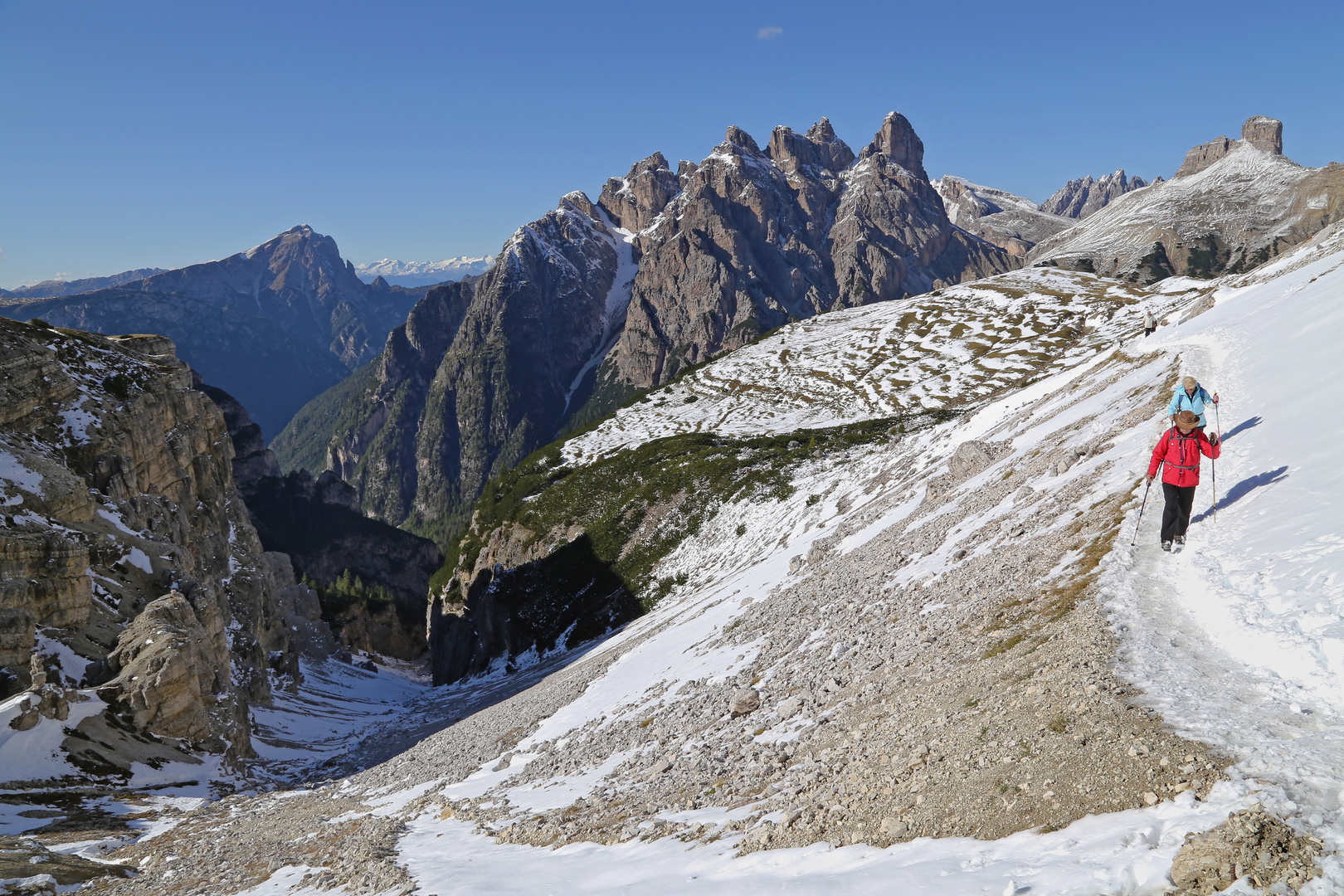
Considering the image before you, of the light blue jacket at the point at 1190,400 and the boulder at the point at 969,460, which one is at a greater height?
the light blue jacket at the point at 1190,400

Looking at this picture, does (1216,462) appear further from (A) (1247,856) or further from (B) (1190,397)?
(A) (1247,856)

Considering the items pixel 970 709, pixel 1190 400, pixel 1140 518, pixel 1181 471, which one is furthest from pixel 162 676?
pixel 1190 400

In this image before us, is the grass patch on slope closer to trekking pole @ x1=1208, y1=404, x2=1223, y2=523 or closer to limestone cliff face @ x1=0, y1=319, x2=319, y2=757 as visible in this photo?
limestone cliff face @ x1=0, y1=319, x2=319, y2=757

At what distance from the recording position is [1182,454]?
47.8ft

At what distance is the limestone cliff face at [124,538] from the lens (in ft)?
121

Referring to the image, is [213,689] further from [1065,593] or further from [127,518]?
[1065,593]

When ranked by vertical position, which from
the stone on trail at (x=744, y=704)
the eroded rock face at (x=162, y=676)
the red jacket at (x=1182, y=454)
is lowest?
the eroded rock face at (x=162, y=676)

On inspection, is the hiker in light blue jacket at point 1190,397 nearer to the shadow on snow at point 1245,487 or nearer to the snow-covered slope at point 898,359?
the shadow on snow at point 1245,487

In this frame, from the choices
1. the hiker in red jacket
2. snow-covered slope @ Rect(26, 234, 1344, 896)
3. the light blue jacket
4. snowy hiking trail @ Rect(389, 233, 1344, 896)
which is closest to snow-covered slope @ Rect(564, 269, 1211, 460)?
snow-covered slope @ Rect(26, 234, 1344, 896)

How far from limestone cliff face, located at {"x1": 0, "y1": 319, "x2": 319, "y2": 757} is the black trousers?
4332 cm

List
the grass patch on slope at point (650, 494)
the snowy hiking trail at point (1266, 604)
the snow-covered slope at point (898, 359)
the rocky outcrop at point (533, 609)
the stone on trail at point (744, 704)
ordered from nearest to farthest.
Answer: the snowy hiking trail at point (1266, 604), the stone on trail at point (744, 704), the rocky outcrop at point (533, 609), the grass patch on slope at point (650, 494), the snow-covered slope at point (898, 359)

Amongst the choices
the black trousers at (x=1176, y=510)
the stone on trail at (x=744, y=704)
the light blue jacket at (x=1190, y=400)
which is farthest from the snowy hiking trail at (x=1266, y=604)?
the stone on trail at (x=744, y=704)

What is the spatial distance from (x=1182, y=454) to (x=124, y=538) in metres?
54.7

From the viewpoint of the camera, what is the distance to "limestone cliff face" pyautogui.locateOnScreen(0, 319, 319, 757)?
36781mm
